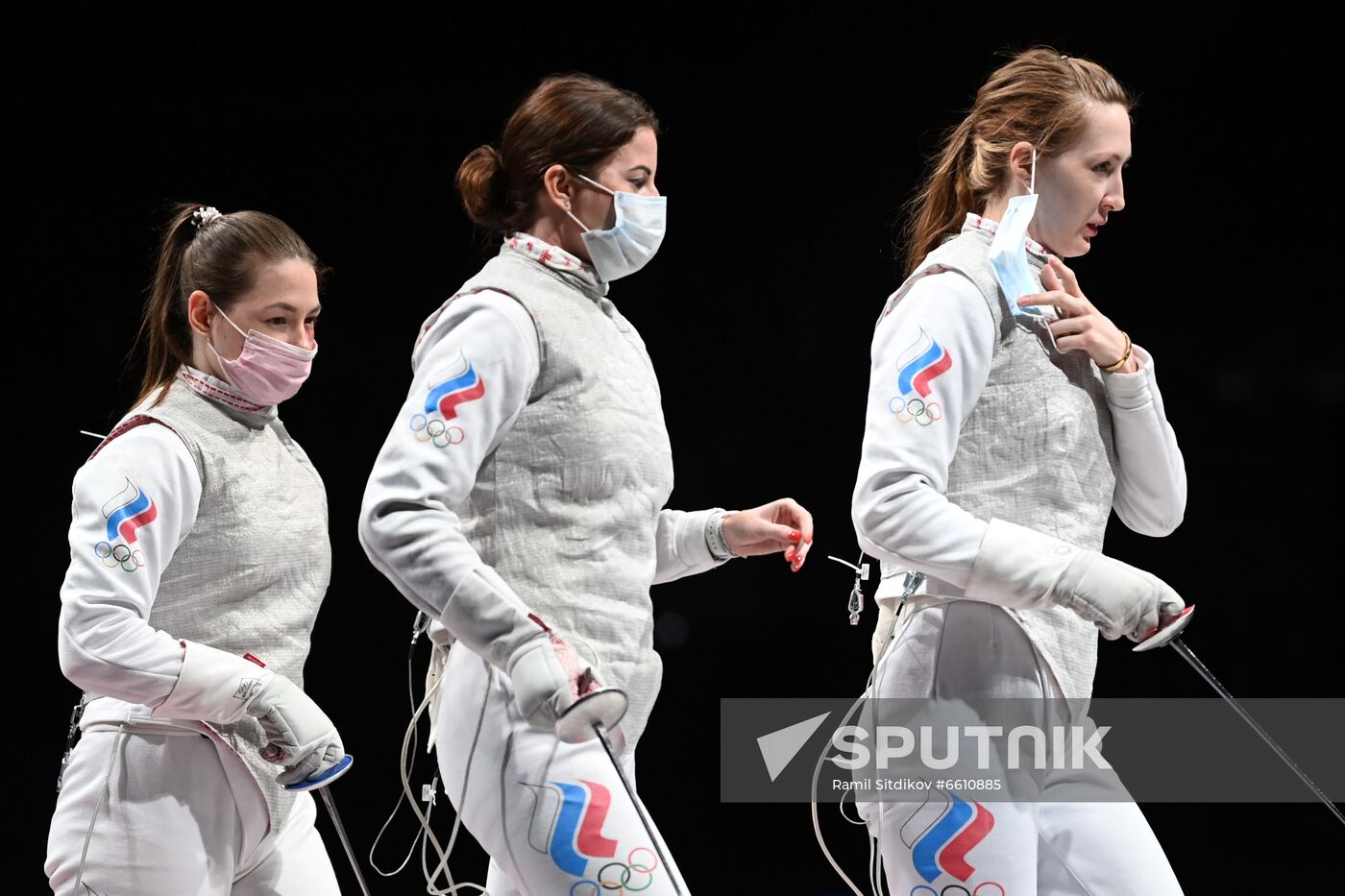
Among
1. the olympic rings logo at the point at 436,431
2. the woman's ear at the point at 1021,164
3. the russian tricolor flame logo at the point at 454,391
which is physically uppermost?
the woman's ear at the point at 1021,164

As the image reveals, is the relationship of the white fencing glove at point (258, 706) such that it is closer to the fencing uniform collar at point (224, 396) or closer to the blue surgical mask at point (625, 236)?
the fencing uniform collar at point (224, 396)

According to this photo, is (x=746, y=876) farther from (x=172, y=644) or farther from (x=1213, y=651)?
(x=172, y=644)

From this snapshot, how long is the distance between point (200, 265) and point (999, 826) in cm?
123

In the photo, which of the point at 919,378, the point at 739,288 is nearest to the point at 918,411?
the point at 919,378

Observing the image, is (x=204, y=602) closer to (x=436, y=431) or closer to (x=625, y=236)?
(x=436, y=431)

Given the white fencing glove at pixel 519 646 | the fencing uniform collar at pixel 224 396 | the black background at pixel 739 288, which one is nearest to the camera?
the white fencing glove at pixel 519 646

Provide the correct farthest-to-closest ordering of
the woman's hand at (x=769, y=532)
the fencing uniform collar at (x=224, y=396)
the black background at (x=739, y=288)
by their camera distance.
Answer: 1. the black background at (x=739, y=288)
2. the fencing uniform collar at (x=224, y=396)
3. the woman's hand at (x=769, y=532)

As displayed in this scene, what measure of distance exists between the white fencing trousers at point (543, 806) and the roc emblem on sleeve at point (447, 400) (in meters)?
0.23

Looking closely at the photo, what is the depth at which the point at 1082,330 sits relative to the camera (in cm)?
169

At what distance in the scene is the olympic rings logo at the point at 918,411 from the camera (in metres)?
1.59

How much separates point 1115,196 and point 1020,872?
0.82 m

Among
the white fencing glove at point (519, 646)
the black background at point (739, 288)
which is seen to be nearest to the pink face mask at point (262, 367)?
the white fencing glove at point (519, 646)

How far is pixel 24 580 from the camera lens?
2.99m

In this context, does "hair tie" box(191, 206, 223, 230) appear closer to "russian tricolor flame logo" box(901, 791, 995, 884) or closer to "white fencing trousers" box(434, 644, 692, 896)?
"white fencing trousers" box(434, 644, 692, 896)
